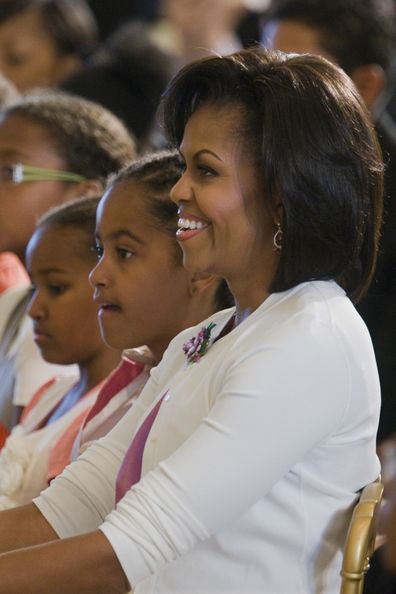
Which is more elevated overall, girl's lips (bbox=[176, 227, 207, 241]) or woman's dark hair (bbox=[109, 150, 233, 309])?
girl's lips (bbox=[176, 227, 207, 241])

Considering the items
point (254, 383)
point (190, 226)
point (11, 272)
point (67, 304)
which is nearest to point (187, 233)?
point (190, 226)

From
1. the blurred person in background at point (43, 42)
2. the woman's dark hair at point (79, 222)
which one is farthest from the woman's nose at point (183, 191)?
the blurred person in background at point (43, 42)

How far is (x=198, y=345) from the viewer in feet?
5.34

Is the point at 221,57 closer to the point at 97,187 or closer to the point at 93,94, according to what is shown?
the point at 97,187

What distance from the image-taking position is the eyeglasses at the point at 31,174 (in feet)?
9.24

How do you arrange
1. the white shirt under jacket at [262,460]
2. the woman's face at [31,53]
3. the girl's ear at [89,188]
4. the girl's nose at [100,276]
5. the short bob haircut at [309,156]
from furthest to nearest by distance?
the woman's face at [31,53]
the girl's ear at [89,188]
the girl's nose at [100,276]
the short bob haircut at [309,156]
the white shirt under jacket at [262,460]

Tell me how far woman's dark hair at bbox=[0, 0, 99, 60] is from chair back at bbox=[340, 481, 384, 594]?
3.49m

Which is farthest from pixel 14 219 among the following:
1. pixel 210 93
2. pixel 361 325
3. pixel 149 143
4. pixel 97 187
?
pixel 361 325

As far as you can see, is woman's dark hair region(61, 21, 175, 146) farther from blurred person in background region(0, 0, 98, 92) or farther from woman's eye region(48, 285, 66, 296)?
woman's eye region(48, 285, 66, 296)

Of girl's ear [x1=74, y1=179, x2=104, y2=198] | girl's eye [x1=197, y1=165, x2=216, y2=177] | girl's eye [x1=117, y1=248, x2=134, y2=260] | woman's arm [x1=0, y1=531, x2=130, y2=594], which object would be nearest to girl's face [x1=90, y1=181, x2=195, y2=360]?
girl's eye [x1=117, y1=248, x2=134, y2=260]

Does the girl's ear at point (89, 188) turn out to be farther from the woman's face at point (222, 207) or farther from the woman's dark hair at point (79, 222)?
the woman's face at point (222, 207)

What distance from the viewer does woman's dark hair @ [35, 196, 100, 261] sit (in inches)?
91.2

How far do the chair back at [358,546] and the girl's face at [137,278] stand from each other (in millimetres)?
632

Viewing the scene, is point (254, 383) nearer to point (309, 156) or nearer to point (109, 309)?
point (309, 156)
